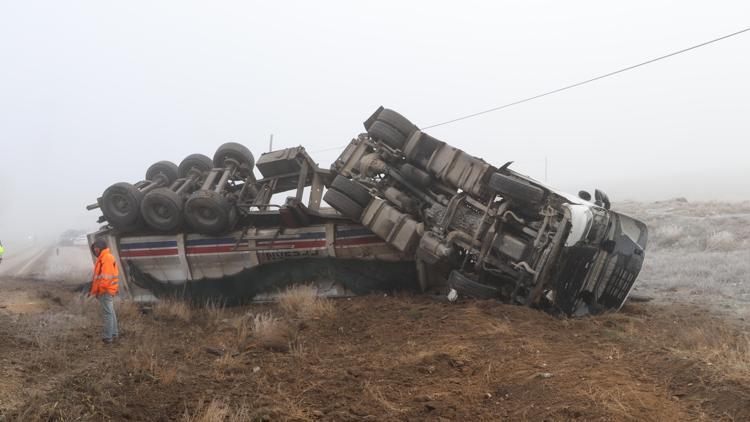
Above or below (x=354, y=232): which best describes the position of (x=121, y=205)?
below

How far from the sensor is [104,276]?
23.7 ft

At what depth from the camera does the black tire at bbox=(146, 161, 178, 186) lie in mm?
11203

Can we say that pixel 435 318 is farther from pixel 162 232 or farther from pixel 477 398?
pixel 162 232

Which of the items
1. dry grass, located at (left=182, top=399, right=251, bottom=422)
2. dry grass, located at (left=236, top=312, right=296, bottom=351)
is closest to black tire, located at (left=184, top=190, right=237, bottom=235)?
dry grass, located at (left=236, top=312, right=296, bottom=351)

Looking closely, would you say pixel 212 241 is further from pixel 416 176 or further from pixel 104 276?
pixel 416 176

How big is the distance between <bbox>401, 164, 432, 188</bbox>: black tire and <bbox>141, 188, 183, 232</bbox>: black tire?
3650 millimetres

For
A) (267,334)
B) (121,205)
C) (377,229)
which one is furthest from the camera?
(121,205)

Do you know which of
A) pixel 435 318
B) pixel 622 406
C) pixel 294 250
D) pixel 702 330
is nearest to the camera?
pixel 622 406

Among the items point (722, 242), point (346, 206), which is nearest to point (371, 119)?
point (346, 206)

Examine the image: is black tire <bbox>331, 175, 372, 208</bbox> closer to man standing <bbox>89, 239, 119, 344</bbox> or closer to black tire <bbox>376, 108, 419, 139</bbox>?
black tire <bbox>376, 108, 419, 139</bbox>

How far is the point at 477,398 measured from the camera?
14.3 ft

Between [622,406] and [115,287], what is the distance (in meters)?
5.86

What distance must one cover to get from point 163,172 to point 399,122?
4.89m

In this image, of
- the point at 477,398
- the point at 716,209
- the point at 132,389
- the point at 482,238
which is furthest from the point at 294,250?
the point at 716,209
